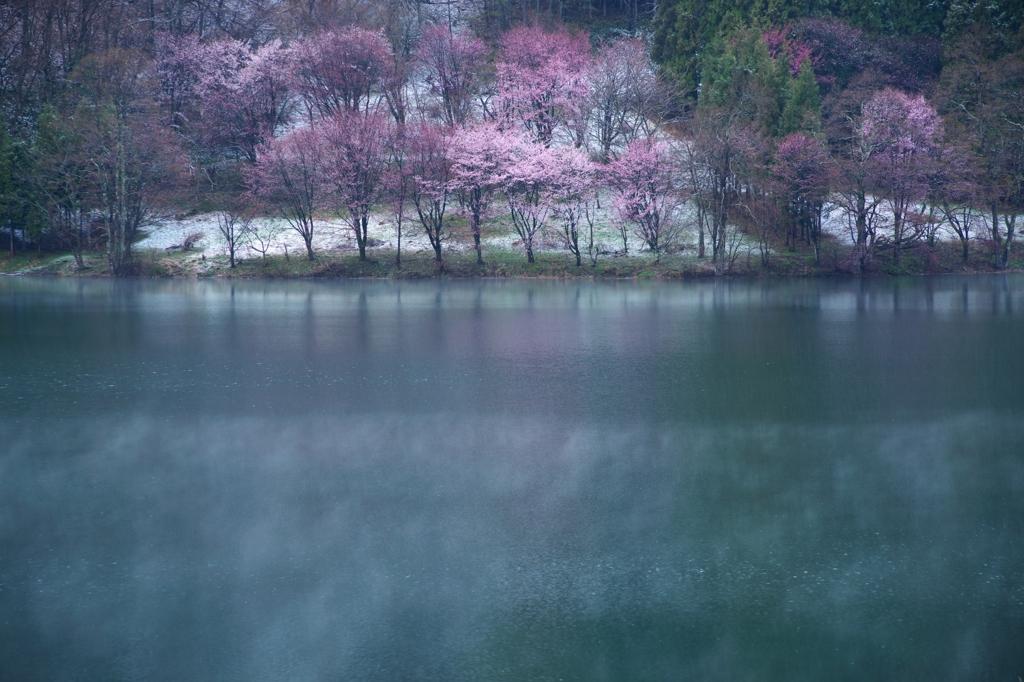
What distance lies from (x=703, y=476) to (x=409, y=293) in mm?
23011

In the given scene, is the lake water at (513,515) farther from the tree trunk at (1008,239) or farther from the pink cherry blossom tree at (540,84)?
the pink cherry blossom tree at (540,84)

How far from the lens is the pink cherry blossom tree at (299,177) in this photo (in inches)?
1569

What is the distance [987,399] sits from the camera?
11031mm

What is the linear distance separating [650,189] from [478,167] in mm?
8790

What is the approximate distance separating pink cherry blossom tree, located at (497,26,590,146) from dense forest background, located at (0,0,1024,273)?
5.9 inches

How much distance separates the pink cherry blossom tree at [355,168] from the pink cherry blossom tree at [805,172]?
19.7 meters

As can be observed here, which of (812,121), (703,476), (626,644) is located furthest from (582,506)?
(812,121)

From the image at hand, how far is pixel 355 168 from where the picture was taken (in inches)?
1566

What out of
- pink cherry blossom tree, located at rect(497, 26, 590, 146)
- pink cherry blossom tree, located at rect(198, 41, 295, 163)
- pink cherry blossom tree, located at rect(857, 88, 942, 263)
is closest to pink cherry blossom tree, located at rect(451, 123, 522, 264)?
pink cherry blossom tree, located at rect(497, 26, 590, 146)

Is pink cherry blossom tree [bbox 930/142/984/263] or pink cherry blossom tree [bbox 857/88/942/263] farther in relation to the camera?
pink cherry blossom tree [bbox 930/142/984/263]

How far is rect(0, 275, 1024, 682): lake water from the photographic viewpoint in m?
4.81

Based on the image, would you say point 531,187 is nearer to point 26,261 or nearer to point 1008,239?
point 1008,239

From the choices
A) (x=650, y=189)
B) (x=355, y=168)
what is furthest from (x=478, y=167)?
(x=650, y=189)

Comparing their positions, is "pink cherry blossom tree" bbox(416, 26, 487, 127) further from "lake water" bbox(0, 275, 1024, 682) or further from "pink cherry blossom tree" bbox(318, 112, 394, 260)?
"lake water" bbox(0, 275, 1024, 682)
